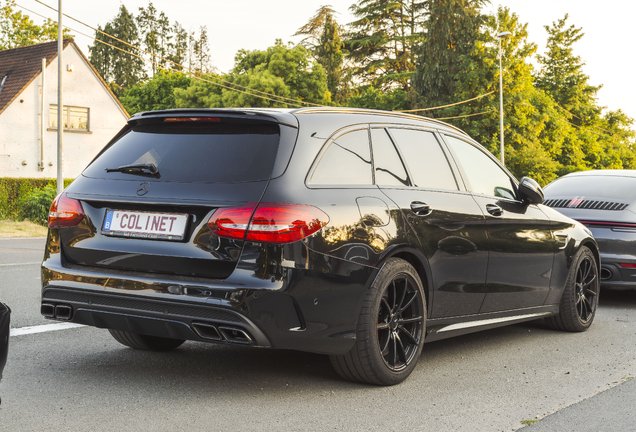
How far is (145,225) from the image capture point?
4.05 meters

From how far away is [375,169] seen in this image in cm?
462

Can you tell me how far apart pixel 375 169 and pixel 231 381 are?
1.56 metres

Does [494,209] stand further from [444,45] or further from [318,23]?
[318,23]

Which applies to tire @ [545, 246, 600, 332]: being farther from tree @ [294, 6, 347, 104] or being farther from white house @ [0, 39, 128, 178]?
tree @ [294, 6, 347, 104]

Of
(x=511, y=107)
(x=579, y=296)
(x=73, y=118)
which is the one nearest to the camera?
(x=579, y=296)

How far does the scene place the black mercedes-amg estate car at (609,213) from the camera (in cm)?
782

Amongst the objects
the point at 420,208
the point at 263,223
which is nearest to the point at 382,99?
the point at 420,208

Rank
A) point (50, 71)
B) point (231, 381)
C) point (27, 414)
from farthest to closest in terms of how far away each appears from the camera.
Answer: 1. point (50, 71)
2. point (231, 381)
3. point (27, 414)

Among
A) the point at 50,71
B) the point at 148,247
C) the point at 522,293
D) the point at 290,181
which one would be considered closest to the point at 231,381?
the point at 148,247

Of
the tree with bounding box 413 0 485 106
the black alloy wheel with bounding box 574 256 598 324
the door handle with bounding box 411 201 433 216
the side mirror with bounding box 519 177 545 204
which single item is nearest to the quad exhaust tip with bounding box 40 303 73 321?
the door handle with bounding box 411 201 433 216

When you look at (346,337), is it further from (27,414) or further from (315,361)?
(27,414)

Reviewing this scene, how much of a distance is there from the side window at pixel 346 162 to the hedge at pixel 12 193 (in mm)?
22954

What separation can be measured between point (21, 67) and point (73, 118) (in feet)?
10.3

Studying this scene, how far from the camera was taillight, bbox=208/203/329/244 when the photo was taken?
3.81 metres
